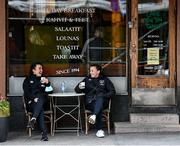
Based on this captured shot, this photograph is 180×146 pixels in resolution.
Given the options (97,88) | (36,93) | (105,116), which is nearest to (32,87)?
(36,93)

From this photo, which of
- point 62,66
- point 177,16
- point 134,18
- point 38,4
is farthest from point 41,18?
point 177,16

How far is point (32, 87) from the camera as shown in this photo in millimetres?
A: 9477

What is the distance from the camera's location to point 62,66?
10102mm

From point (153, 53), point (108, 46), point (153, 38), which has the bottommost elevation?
point (153, 53)

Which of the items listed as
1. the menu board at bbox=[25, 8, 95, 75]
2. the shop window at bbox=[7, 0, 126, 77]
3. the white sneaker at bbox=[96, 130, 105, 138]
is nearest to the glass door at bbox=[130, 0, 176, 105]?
the shop window at bbox=[7, 0, 126, 77]

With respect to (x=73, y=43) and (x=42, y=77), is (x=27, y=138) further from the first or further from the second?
(x=73, y=43)

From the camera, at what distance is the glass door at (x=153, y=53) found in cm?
1001

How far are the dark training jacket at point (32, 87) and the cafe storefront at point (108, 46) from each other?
1.65 ft

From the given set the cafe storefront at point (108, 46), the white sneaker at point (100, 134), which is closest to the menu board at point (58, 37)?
the cafe storefront at point (108, 46)

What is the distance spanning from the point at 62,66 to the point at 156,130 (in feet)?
7.01

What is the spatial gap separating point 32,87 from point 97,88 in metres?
1.16

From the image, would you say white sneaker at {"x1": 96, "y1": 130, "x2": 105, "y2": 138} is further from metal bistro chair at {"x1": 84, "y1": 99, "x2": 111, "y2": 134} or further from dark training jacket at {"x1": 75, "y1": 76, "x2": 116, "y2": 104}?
dark training jacket at {"x1": 75, "y1": 76, "x2": 116, "y2": 104}

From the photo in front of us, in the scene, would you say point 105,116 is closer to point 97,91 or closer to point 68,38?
point 97,91

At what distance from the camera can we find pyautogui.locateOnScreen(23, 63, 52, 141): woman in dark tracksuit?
30.0ft
